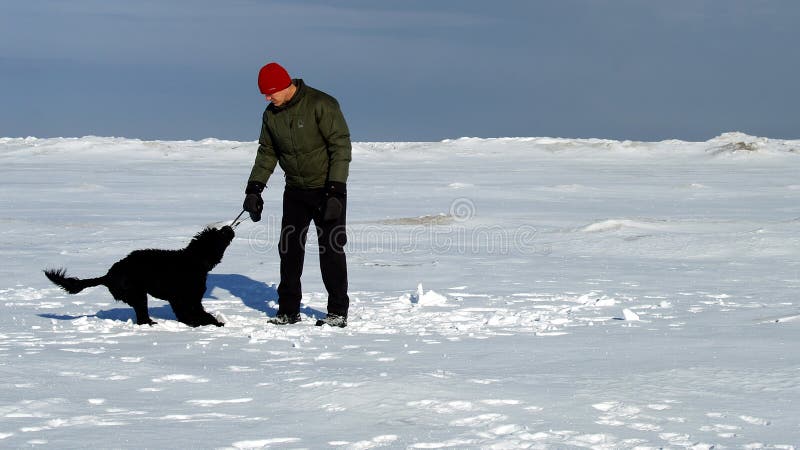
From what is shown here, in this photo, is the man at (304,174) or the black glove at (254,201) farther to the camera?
the black glove at (254,201)

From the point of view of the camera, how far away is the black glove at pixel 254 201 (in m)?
5.66

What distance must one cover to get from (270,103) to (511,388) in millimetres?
2660

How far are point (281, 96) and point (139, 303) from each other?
A: 4.81 feet

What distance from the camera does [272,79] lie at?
530 centimetres

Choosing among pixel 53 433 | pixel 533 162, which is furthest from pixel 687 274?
pixel 533 162

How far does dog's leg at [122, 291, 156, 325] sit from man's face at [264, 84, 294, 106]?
136 centimetres

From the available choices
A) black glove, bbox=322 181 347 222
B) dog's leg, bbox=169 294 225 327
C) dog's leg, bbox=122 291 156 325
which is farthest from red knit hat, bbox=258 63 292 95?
dog's leg, bbox=122 291 156 325

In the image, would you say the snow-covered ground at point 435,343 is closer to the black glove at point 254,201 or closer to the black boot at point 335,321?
the black boot at point 335,321

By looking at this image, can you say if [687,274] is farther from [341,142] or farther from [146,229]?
[146,229]

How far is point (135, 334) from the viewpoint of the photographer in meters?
5.12

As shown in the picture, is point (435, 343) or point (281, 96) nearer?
point (435, 343)

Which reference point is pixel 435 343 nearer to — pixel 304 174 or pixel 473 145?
pixel 304 174

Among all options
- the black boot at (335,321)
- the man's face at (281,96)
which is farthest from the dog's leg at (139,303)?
the man's face at (281,96)

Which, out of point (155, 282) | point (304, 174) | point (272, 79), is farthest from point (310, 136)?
point (155, 282)
